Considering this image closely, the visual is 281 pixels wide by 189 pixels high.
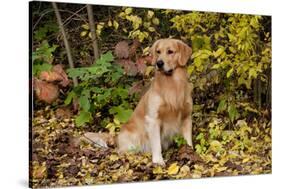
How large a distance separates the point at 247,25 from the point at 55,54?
5.16 feet

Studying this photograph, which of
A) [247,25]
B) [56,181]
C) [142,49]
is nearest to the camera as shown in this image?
[56,181]

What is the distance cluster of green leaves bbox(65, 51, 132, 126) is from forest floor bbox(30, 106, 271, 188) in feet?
0.47

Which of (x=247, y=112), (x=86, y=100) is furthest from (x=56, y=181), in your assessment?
(x=247, y=112)

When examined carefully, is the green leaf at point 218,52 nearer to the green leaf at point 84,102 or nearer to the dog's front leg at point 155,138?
the dog's front leg at point 155,138

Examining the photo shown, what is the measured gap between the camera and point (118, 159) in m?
4.60

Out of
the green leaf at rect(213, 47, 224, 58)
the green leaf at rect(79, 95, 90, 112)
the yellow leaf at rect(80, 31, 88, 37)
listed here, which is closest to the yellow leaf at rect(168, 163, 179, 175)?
the green leaf at rect(79, 95, 90, 112)

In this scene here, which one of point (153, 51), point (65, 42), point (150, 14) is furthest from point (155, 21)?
point (65, 42)

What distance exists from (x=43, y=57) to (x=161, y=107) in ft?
3.11

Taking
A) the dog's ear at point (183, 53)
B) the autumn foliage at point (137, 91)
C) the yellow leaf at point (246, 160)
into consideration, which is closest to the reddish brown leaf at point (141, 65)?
the autumn foliage at point (137, 91)

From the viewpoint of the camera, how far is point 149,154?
4727 mm

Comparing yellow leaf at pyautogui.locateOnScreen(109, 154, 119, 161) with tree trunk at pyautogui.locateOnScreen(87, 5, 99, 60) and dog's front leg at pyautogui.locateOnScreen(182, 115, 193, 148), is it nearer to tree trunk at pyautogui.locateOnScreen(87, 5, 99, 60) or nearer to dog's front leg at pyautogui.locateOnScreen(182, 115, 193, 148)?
dog's front leg at pyautogui.locateOnScreen(182, 115, 193, 148)

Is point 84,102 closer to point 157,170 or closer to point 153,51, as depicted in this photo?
point 153,51

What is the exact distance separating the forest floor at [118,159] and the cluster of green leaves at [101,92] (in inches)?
5.6

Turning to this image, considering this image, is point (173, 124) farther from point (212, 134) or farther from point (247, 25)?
point (247, 25)
